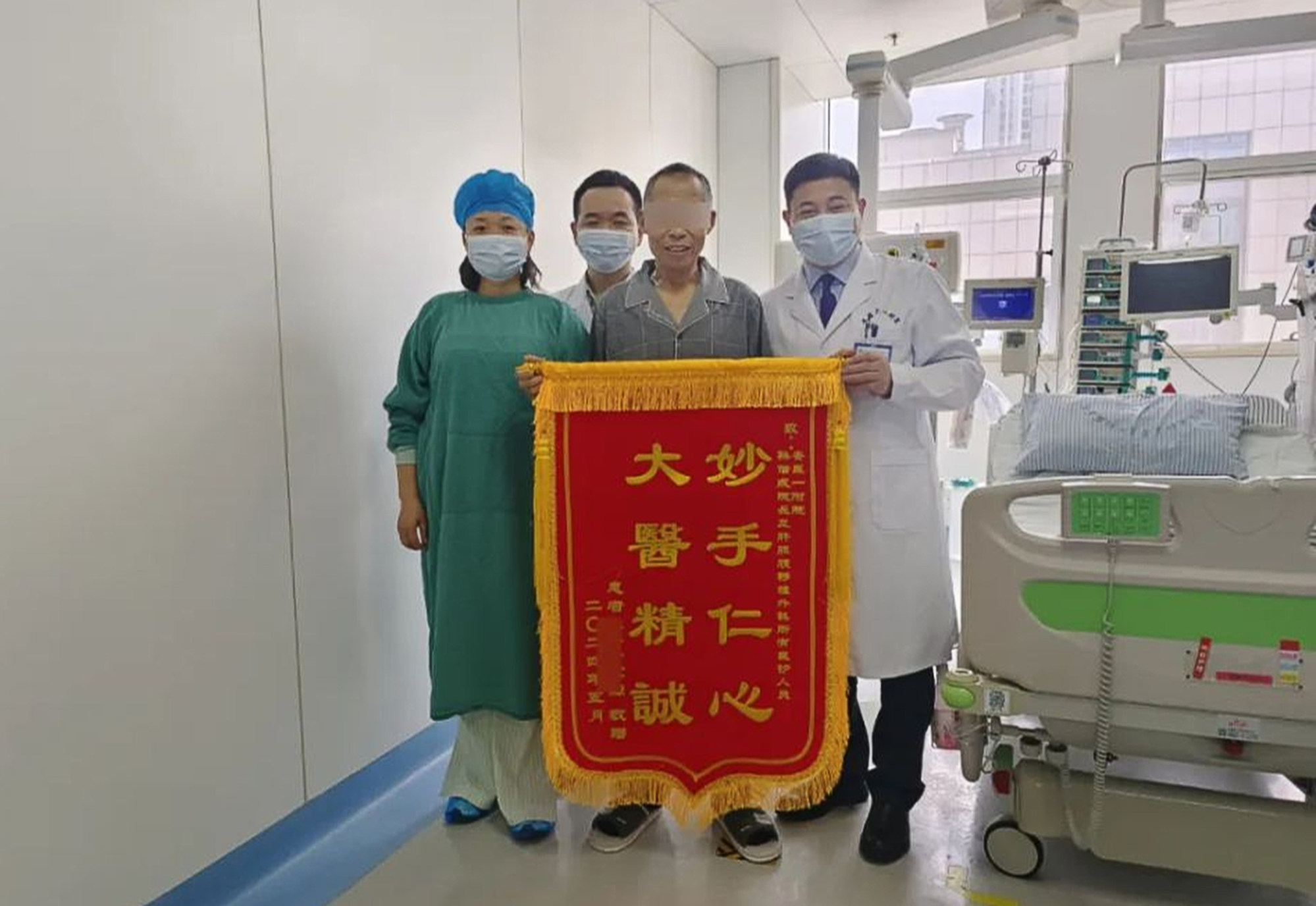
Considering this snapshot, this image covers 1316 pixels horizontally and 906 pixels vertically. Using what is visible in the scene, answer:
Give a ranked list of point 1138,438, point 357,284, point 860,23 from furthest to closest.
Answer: point 860,23, point 1138,438, point 357,284

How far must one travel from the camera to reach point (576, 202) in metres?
2.42

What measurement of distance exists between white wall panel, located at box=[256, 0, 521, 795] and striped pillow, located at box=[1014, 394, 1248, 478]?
1977 millimetres

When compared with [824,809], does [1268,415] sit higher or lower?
higher

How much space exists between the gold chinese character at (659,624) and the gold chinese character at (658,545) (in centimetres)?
9

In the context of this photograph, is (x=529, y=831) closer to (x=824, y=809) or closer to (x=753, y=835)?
(x=753, y=835)

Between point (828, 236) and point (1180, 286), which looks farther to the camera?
point (1180, 286)

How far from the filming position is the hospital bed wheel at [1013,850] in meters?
1.94

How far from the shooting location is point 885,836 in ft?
6.65

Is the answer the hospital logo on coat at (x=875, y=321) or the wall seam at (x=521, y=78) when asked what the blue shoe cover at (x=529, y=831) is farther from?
the wall seam at (x=521, y=78)

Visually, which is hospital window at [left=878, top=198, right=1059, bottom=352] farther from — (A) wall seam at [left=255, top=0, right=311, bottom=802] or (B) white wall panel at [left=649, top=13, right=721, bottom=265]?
(A) wall seam at [left=255, top=0, right=311, bottom=802]

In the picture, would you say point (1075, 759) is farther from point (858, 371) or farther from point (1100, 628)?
point (858, 371)

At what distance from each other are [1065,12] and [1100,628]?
2321 mm

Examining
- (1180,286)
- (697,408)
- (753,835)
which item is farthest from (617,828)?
(1180,286)

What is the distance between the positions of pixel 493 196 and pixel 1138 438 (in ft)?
6.92
